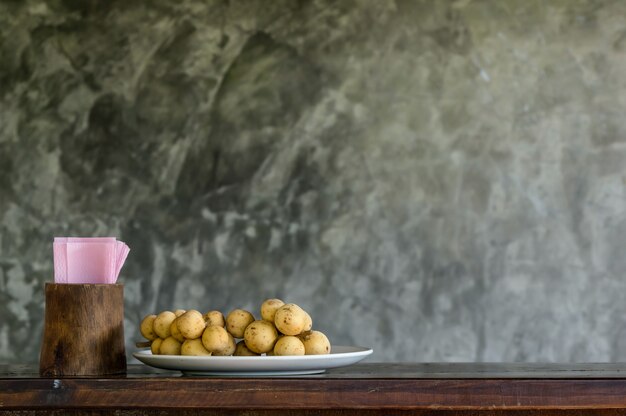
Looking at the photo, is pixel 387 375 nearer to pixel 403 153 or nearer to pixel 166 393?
pixel 166 393

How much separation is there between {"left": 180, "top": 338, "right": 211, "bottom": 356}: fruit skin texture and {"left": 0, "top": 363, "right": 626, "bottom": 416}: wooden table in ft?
0.27

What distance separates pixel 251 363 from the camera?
1495mm

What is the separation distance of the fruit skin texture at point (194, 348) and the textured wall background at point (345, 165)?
6.06ft

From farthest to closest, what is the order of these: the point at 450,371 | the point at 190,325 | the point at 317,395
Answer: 1. the point at 450,371
2. the point at 190,325
3. the point at 317,395

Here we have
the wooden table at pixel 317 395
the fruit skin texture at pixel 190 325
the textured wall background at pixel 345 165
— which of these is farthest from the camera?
the textured wall background at pixel 345 165

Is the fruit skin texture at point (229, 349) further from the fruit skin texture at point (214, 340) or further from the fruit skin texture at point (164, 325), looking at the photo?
the fruit skin texture at point (164, 325)

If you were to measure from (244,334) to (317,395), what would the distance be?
0.65 ft

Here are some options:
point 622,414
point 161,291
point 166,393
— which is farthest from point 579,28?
point 166,393

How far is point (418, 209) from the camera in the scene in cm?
342

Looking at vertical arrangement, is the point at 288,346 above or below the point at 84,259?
below

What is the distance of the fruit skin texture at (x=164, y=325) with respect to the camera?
1611 mm

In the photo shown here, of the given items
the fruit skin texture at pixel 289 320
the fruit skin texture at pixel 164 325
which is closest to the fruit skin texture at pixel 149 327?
the fruit skin texture at pixel 164 325

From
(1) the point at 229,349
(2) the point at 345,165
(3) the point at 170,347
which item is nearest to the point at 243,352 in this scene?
(1) the point at 229,349

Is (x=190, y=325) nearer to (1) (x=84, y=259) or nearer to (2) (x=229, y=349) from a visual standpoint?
(2) (x=229, y=349)
